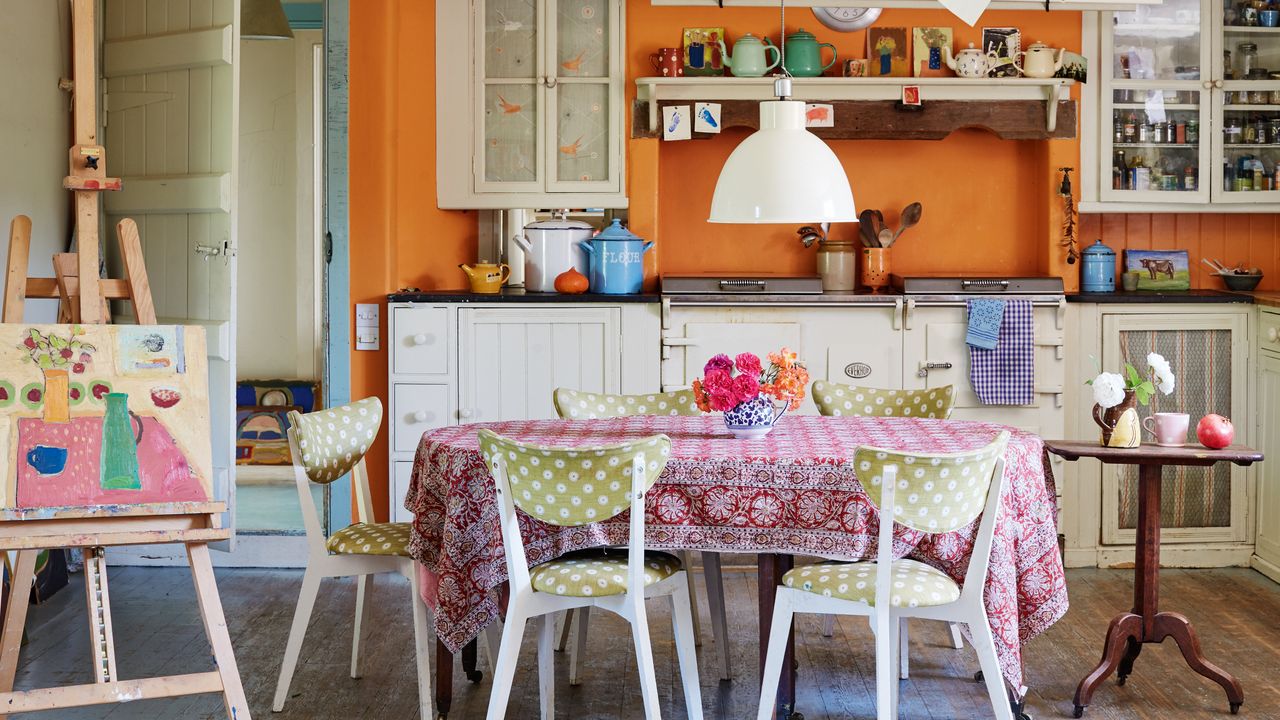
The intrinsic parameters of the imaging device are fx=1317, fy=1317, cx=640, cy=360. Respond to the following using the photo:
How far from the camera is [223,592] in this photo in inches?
193

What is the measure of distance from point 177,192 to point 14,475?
1949 mm

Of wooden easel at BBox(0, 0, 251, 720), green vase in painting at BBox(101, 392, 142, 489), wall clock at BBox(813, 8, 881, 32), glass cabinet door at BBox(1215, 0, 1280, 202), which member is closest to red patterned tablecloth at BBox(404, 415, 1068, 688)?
wooden easel at BBox(0, 0, 251, 720)

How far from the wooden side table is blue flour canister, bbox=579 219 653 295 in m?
2.15

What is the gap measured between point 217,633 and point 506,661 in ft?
2.26

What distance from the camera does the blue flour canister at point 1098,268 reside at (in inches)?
220

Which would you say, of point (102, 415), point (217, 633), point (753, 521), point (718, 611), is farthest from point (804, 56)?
point (217, 633)

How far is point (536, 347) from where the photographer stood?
529cm

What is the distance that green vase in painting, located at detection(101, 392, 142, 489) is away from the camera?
3184mm

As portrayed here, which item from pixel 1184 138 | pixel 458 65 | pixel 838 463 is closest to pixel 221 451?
pixel 458 65

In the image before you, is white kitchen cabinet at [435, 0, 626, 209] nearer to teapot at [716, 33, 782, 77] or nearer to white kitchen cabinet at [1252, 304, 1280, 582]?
teapot at [716, 33, 782, 77]

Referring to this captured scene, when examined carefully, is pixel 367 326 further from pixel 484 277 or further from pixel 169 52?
pixel 169 52

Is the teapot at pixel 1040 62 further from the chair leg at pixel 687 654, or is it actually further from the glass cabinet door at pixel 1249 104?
the chair leg at pixel 687 654

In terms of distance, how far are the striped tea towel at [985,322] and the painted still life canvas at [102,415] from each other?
300cm

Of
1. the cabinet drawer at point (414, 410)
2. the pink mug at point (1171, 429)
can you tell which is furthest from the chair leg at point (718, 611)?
the cabinet drawer at point (414, 410)
